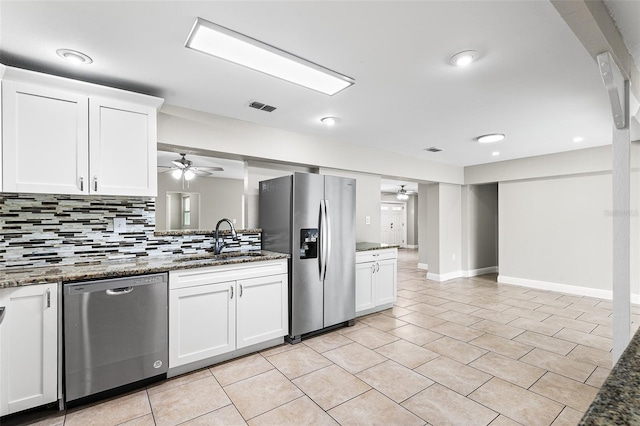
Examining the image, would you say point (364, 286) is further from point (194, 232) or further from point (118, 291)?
point (118, 291)

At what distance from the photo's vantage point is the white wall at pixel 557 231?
5.01 m

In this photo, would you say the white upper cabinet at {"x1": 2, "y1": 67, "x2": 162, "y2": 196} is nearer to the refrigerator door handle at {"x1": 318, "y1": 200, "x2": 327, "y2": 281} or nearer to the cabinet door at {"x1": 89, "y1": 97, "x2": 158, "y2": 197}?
the cabinet door at {"x1": 89, "y1": 97, "x2": 158, "y2": 197}

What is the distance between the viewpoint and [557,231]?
5.48 m

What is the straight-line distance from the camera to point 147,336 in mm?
2334

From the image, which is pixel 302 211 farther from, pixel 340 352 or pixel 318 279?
pixel 340 352

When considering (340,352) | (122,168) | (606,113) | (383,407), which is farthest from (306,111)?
(606,113)

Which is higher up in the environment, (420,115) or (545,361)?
(420,115)

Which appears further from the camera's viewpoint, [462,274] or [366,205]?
[462,274]

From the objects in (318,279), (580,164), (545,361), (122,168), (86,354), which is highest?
(580,164)

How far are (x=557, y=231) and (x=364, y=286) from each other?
403 centimetres

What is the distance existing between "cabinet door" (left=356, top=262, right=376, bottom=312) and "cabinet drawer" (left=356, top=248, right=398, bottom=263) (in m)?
0.05

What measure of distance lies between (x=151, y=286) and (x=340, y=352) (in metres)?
1.83

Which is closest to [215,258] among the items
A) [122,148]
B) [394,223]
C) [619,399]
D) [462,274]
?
[122,148]

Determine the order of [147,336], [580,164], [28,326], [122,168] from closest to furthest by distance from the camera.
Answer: [28,326], [147,336], [122,168], [580,164]
